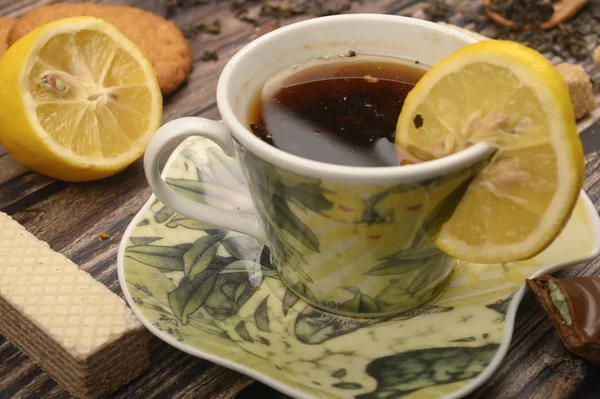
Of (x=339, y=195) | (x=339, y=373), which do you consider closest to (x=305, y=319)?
(x=339, y=373)

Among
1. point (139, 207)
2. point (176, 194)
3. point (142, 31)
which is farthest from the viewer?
point (142, 31)

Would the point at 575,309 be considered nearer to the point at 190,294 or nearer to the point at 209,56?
the point at 190,294

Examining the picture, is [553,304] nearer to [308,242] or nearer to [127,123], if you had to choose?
[308,242]

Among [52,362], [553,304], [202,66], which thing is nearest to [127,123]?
[202,66]

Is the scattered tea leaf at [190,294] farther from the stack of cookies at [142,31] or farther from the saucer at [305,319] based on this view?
the stack of cookies at [142,31]

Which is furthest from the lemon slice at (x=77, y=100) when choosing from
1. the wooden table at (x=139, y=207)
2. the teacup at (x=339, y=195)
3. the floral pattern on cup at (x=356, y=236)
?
the floral pattern on cup at (x=356, y=236)

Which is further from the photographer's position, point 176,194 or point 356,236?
point 176,194

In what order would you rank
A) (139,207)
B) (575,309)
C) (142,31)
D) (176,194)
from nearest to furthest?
(575,309)
(176,194)
(139,207)
(142,31)
